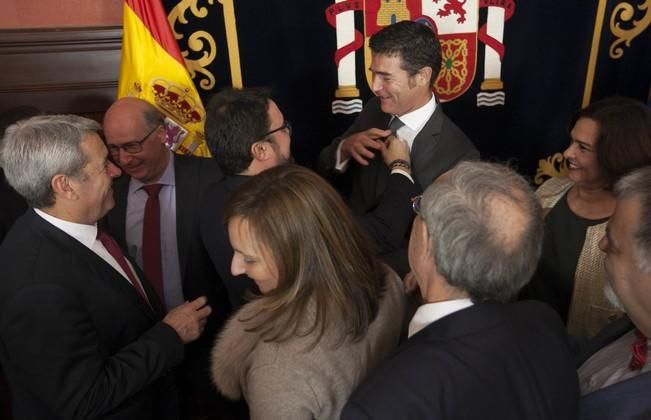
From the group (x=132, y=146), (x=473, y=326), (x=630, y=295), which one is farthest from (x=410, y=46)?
(x=473, y=326)

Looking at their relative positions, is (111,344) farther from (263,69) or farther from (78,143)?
(263,69)

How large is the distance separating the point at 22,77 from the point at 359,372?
8.45ft

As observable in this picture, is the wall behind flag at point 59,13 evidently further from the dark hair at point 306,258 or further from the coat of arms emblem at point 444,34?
the dark hair at point 306,258

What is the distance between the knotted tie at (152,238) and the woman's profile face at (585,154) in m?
1.59

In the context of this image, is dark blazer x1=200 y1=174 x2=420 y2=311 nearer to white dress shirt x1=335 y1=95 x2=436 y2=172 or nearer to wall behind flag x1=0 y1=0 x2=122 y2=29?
white dress shirt x1=335 y1=95 x2=436 y2=172

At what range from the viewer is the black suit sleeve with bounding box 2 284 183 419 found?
138 centimetres

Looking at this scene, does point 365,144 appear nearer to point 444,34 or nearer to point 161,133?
point 161,133

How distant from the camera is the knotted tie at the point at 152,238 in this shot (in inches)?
87.6

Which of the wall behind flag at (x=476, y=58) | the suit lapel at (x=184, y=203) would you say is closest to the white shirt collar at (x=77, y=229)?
the suit lapel at (x=184, y=203)

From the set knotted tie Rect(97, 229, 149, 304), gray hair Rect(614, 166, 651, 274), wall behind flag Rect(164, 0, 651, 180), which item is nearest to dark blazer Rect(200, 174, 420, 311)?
knotted tie Rect(97, 229, 149, 304)

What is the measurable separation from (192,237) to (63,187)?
2.35 feet

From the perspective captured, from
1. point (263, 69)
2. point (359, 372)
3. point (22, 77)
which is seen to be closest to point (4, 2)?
point (22, 77)

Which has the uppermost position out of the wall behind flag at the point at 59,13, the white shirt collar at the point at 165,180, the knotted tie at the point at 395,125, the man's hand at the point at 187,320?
the wall behind flag at the point at 59,13

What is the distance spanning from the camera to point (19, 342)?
4.58ft
